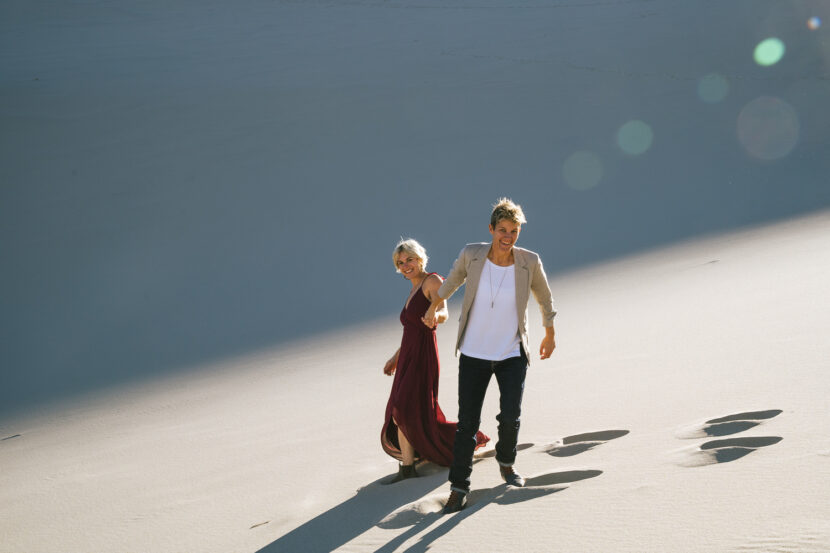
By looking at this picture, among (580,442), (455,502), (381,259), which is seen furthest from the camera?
(381,259)

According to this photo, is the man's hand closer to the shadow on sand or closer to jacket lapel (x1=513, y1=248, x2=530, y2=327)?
jacket lapel (x1=513, y1=248, x2=530, y2=327)

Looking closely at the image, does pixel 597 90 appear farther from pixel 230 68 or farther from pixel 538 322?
pixel 538 322

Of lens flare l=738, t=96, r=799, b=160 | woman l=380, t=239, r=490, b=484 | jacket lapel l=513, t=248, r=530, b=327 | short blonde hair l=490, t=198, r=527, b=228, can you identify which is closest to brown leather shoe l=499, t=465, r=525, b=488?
woman l=380, t=239, r=490, b=484

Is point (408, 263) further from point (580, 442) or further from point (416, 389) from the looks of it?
point (580, 442)

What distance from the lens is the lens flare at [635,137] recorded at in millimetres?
16370

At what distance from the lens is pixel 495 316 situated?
149 inches

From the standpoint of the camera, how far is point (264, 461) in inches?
193

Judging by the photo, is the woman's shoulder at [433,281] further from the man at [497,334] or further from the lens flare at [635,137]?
the lens flare at [635,137]

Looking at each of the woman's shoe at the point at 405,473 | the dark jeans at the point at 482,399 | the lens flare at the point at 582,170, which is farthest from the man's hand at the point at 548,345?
the lens flare at the point at 582,170

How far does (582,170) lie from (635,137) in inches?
81.7

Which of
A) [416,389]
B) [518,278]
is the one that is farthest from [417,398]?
[518,278]

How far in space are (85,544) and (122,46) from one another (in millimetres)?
19534

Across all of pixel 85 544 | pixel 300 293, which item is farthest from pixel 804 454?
pixel 300 293

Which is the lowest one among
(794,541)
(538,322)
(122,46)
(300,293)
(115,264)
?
(794,541)
